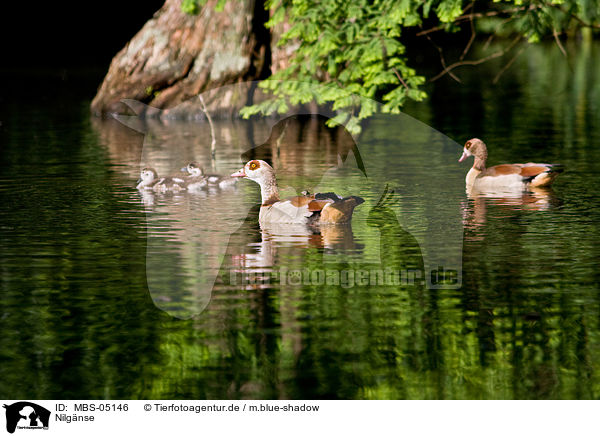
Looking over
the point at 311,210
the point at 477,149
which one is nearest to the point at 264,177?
the point at 311,210

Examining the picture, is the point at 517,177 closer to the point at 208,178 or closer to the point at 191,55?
the point at 208,178

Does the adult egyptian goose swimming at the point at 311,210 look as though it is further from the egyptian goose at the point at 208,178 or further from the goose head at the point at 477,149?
the goose head at the point at 477,149

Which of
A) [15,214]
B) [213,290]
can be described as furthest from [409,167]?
[213,290]

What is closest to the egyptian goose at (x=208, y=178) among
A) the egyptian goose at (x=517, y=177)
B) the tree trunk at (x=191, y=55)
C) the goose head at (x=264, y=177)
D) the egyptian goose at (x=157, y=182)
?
the egyptian goose at (x=157, y=182)

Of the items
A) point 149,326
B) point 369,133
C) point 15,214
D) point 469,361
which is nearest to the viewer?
point 469,361

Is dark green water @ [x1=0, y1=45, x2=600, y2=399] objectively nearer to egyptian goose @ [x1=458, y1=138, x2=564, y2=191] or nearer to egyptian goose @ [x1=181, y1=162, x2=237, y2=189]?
egyptian goose @ [x1=458, y1=138, x2=564, y2=191]

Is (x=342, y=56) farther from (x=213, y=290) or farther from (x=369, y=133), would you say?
(x=213, y=290)

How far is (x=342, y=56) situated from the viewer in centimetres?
2538

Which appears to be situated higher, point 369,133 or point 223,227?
point 369,133

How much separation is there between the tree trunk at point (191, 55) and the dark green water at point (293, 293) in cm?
1132

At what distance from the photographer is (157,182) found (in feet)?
73.4

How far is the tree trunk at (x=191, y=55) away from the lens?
37688mm

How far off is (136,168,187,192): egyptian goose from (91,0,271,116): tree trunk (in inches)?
615

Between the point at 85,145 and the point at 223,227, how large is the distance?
1364cm
